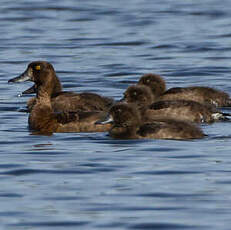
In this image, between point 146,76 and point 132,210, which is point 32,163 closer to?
point 132,210

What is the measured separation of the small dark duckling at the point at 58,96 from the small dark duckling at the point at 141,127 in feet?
5.99

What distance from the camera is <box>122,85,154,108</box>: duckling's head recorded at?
45.0 feet

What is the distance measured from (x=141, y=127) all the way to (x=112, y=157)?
123 cm

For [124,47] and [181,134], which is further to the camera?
[124,47]

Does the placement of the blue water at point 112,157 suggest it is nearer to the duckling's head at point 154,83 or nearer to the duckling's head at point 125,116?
the duckling's head at point 125,116

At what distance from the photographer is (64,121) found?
40.3ft

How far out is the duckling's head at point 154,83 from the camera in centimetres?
1473

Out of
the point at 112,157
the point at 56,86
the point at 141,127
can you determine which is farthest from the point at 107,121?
the point at 56,86

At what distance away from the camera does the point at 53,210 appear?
8.09m

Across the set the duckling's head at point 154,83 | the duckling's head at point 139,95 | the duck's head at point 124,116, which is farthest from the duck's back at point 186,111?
the duckling's head at point 154,83

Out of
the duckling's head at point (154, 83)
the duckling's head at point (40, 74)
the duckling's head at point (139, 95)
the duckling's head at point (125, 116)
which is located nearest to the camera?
the duckling's head at point (125, 116)

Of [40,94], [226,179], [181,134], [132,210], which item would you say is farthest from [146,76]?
[132,210]

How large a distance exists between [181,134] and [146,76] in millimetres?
3561

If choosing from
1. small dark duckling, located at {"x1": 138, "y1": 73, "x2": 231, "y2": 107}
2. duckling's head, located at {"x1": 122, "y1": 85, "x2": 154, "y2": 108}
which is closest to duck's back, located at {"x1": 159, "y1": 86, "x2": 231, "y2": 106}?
small dark duckling, located at {"x1": 138, "y1": 73, "x2": 231, "y2": 107}
